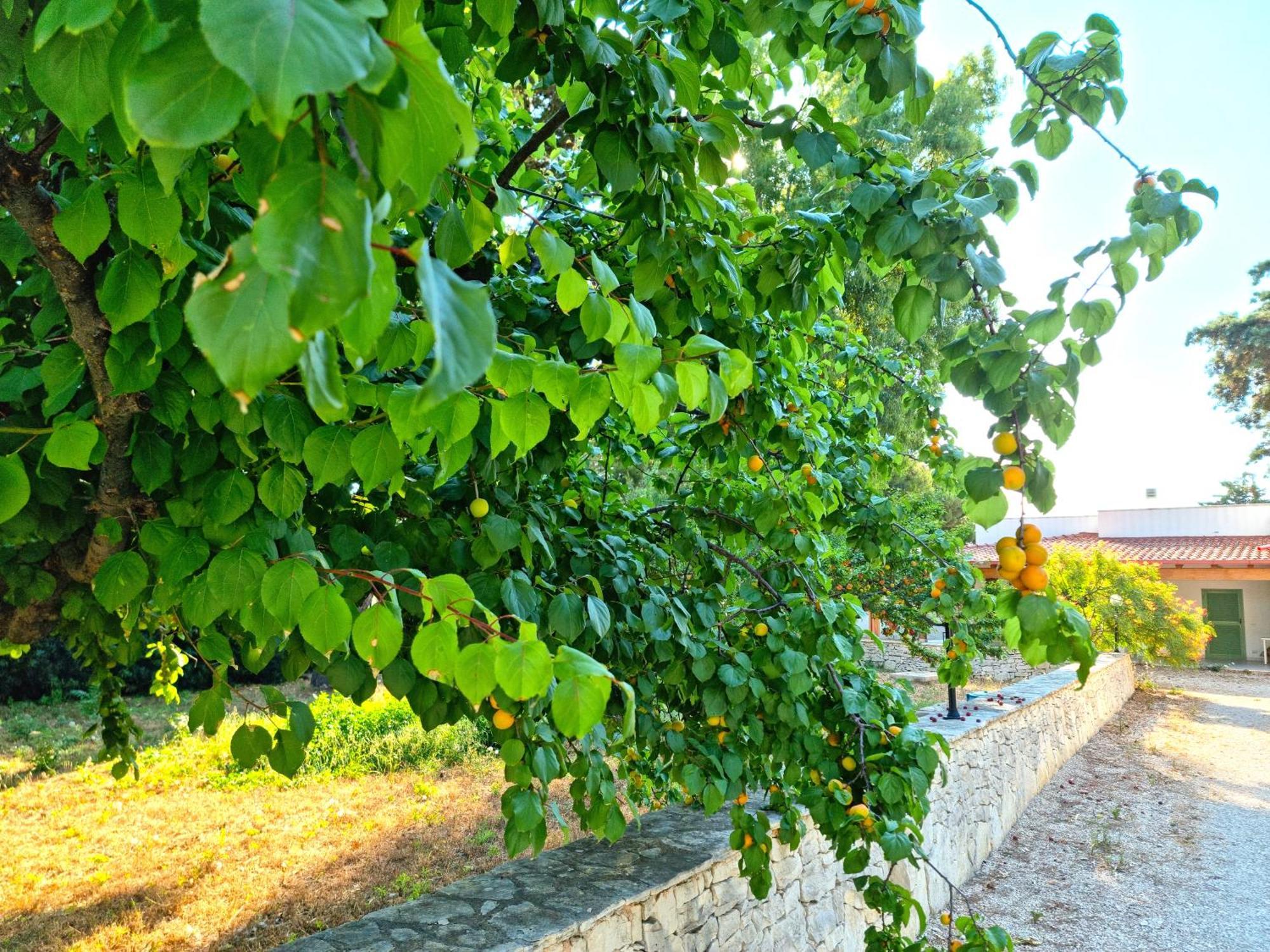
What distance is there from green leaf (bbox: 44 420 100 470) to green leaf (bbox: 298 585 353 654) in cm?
37

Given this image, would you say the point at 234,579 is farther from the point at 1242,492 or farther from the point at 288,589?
the point at 1242,492

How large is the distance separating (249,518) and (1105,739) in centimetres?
1011

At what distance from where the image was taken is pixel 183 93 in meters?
0.39

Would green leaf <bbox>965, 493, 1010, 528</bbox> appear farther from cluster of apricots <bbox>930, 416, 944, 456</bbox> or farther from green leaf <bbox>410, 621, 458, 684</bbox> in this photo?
cluster of apricots <bbox>930, 416, 944, 456</bbox>

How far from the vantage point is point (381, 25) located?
0.47 meters

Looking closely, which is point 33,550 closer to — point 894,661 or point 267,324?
point 267,324

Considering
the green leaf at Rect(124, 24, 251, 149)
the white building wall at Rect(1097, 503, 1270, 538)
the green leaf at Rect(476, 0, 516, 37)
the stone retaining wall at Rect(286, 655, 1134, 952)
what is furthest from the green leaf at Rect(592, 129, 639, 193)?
the white building wall at Rect(1097, 503, 1270, 538)

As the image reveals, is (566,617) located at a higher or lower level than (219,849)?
higher

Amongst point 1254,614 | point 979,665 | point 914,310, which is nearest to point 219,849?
point 914,310

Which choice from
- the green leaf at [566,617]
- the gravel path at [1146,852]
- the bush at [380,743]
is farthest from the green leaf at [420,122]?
the bush at [380,743]

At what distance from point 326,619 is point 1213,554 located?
58.2ft

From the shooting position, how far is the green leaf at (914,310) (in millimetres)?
1118

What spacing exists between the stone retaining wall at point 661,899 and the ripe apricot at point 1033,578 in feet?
6.00

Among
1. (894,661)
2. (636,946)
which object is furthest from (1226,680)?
(636,946)
